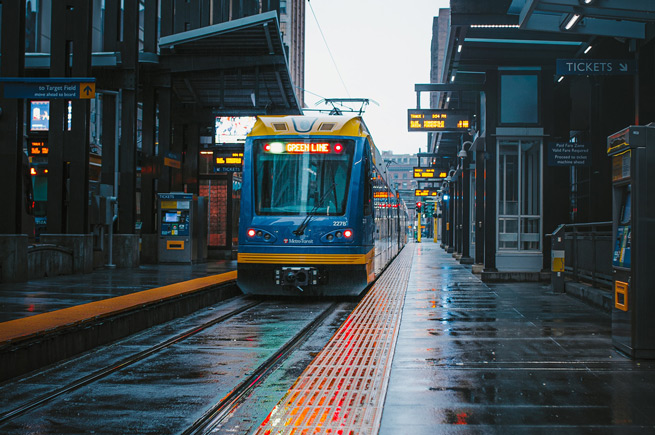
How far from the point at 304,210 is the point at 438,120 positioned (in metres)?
12.6

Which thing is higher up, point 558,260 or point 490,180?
point 490,180

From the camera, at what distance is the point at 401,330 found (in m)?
9.70

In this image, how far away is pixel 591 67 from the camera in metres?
13.3

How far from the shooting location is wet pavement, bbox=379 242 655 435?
5.16 meters

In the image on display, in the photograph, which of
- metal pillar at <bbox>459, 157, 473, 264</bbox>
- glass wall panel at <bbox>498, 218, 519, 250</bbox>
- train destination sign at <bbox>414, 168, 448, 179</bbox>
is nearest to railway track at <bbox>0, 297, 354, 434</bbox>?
glass wall panel at <bbox>498, 218, 519, 250</bbox>

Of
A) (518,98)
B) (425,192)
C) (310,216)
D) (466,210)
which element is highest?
(518,98)

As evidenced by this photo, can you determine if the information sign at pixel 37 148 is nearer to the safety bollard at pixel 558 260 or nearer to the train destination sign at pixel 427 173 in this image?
the safety bollard at pixel 558 260

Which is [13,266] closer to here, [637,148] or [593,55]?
[637,148]

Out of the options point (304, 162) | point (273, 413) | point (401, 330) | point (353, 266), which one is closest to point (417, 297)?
point (353, 266)

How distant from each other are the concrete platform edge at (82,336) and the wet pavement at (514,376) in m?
3.86

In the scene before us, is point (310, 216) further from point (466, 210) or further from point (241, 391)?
point (466, 210)

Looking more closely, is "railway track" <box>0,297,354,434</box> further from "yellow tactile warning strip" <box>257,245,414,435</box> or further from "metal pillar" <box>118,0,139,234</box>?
"metal pillar" <box>118,0,139,234</box>

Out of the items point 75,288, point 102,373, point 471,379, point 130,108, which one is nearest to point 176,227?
point 130,108

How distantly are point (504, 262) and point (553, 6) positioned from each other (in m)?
8.47
